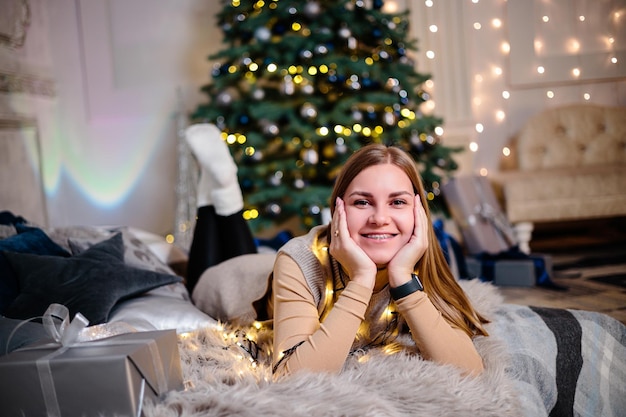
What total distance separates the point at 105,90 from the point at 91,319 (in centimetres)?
320

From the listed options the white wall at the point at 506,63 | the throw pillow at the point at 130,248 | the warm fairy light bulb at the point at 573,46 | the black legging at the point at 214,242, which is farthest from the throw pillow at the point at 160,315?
the warm fairy light bulb at the point at 573,46

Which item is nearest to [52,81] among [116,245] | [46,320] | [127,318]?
[116,245]

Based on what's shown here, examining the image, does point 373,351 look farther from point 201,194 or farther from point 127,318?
point 201,194

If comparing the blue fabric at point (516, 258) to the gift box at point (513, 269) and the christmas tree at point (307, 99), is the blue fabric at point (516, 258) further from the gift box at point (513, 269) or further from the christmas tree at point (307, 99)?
the christmas tree at point (307, 99)

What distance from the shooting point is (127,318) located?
67.6 inches

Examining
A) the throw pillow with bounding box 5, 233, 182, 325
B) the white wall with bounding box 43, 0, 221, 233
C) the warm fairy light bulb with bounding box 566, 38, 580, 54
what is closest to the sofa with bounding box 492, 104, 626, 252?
the warm fairy light bulb with bounding box 566, 38, 580, 54

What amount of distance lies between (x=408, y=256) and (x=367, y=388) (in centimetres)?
30

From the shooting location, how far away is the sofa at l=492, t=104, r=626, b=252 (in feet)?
13.1

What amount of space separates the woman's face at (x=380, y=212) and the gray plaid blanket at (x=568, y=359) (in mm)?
371

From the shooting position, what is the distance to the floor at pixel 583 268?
2.75m

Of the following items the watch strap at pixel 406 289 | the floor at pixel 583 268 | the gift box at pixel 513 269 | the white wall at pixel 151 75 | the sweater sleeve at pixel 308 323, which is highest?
the white wall at pixel 151 75

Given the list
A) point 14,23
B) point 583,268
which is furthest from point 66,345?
point 14,23

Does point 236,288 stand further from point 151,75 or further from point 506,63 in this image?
point 506,63

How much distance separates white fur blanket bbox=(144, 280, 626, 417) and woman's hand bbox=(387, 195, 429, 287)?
0.52ft
